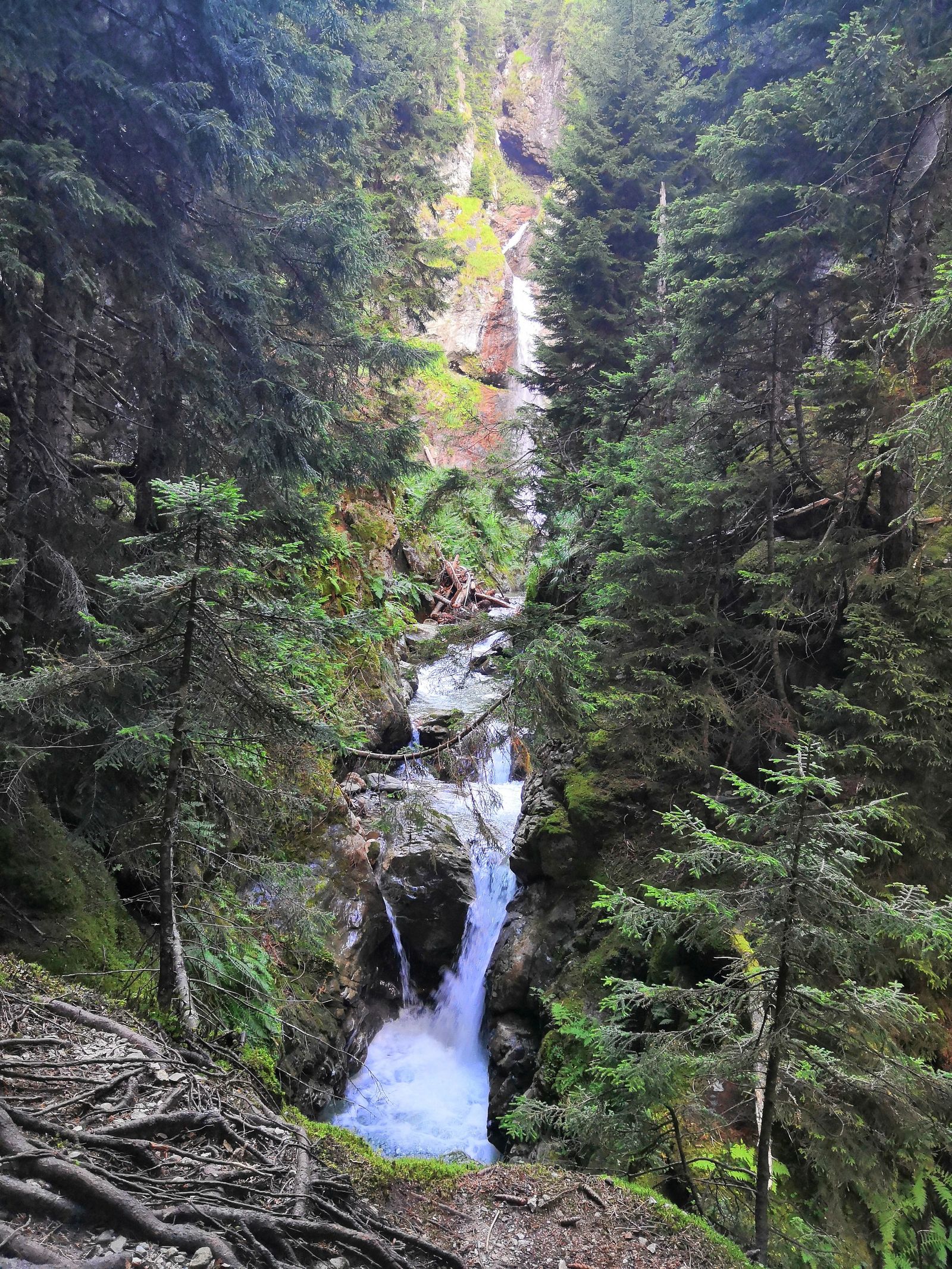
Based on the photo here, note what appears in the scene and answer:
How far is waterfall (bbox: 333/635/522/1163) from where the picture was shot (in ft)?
27.1

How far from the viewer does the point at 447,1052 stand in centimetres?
977

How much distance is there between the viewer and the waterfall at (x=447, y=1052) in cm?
825

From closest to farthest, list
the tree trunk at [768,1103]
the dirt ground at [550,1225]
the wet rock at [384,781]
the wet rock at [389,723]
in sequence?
the tree trunk at [768,1103] → the dirt ground at [550,1225] → the wet rock at [384,781] → the wet rock at [389,723]

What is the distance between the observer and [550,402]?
12.7 meters

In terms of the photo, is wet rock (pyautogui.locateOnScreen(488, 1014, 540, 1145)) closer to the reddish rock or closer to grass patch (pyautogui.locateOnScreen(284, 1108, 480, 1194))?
grass patch (pyautogui.locateOnScreen(284, 1108, 480, 1194))

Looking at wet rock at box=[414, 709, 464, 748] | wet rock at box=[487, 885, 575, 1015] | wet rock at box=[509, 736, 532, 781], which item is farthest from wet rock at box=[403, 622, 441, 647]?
wet rock at box=[487, 885, 575, 1015]

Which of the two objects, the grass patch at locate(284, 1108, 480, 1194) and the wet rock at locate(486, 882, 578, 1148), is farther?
the wet rock at locate(486, 882, 578, 1148)

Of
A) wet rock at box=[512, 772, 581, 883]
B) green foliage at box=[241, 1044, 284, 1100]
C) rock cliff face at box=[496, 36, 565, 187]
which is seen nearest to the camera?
green foliage at box=[241, 1044, 284, 1100]

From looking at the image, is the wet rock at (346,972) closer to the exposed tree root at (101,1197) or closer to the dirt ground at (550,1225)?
the dirt ground at (550,1225)

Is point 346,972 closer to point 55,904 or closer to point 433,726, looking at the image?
point 55,904

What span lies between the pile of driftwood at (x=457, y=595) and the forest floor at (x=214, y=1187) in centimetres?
1485

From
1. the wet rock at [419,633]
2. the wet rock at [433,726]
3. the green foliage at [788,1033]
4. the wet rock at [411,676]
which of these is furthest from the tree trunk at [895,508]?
the wet rock at [419,633]

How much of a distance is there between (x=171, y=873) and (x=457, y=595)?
16220mm

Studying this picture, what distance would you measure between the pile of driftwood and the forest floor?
14852mm
